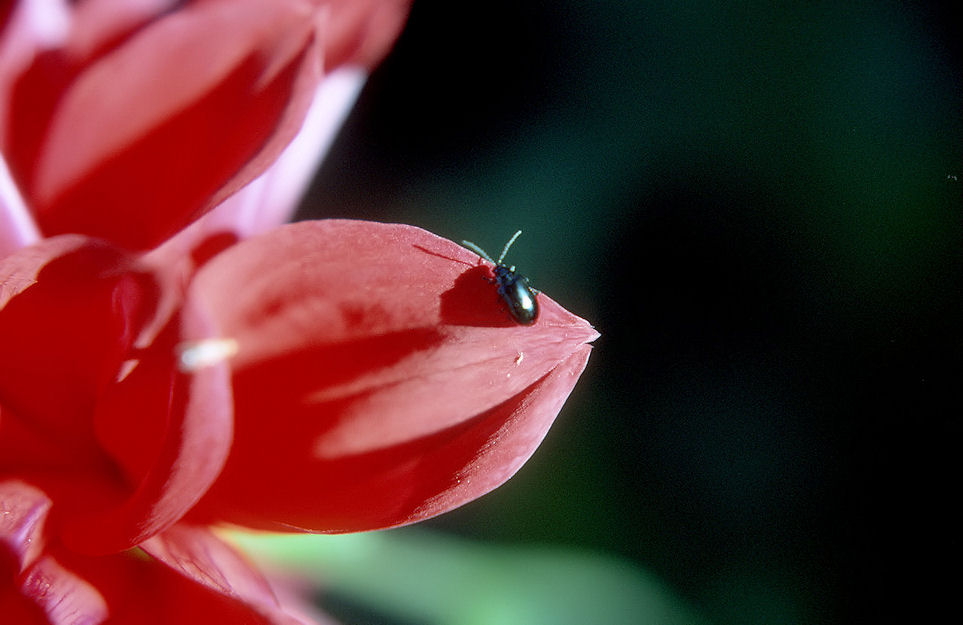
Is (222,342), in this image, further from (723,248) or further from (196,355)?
(723,248)

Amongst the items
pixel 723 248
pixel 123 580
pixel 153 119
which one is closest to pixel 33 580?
pixel 123 580

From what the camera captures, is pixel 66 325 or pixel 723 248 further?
pixel 723 248

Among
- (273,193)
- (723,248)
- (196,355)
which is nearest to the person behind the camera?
(196,355)

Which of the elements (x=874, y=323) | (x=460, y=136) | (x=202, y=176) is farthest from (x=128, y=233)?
(x=874, y=323)

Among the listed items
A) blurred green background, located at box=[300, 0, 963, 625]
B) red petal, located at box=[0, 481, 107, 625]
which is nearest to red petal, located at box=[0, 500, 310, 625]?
red petal, located at box=[0, 481, 107, 625]

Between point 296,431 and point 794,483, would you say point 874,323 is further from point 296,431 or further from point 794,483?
point 296,431

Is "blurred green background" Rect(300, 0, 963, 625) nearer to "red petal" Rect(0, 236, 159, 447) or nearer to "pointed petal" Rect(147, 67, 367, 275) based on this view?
"pointed petal" Rect(147, 67, 367, 275)
